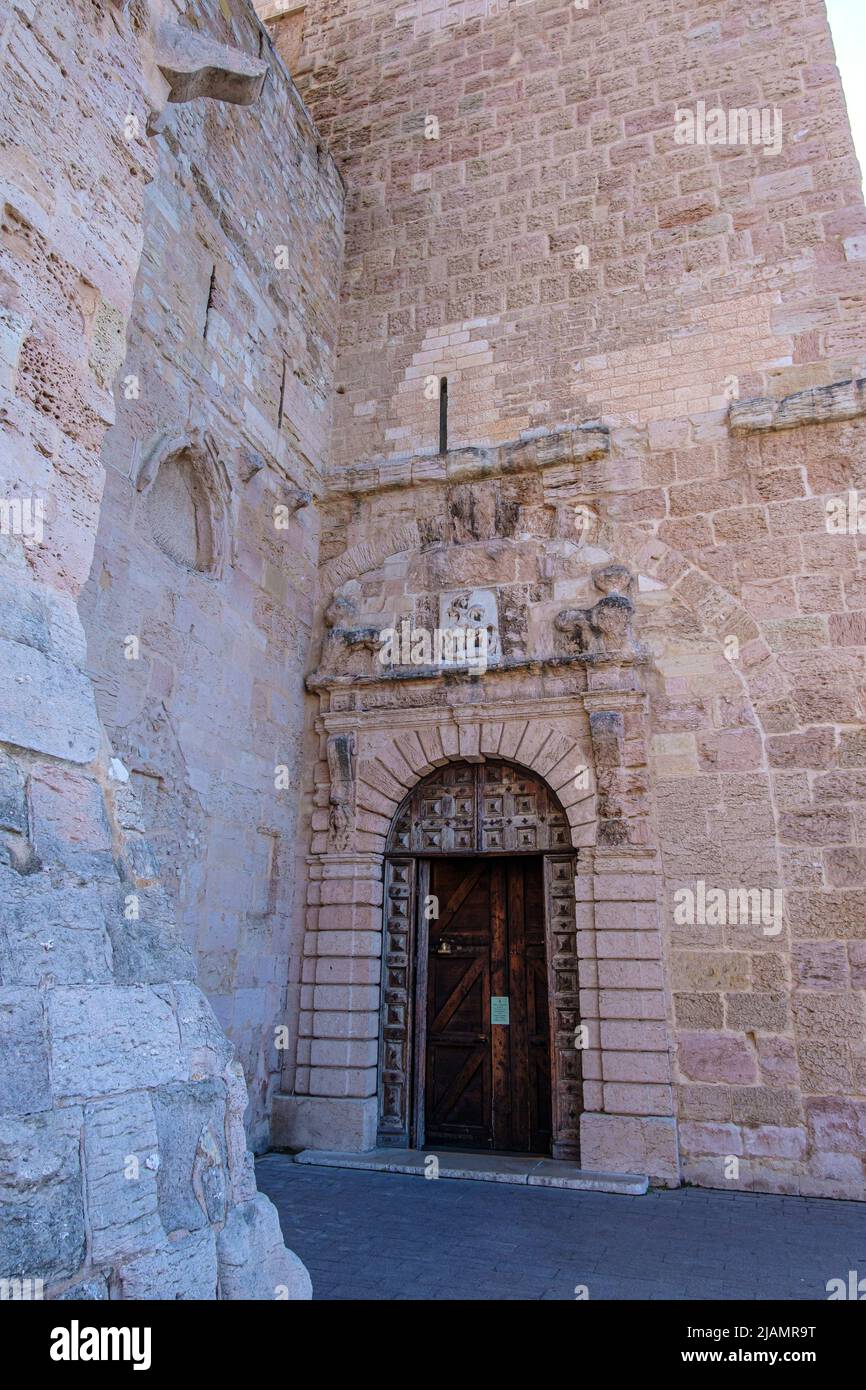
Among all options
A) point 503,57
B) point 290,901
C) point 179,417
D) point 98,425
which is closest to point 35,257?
point 98,425

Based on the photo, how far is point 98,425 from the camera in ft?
7.29

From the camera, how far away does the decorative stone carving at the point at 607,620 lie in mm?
5562

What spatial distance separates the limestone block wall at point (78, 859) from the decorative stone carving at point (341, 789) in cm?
391

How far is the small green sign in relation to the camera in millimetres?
5629

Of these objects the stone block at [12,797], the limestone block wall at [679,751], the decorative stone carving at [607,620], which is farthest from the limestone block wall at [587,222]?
the stone block at [12,797]

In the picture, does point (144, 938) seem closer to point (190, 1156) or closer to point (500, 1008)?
point (190, 1156)

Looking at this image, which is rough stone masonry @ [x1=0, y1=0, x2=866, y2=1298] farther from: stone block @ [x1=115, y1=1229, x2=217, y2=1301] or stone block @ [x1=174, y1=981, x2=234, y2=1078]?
stone block @ [x1=115, y1=1229, x2=217, y2=1301]

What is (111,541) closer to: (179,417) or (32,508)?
(179,417)

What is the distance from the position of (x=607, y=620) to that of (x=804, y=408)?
1.83 metres

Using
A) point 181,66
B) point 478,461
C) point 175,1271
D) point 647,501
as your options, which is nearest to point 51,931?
point 175,1271

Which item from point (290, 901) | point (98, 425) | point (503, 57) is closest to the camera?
point (98, 425)

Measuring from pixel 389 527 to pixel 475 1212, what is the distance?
14.5ft

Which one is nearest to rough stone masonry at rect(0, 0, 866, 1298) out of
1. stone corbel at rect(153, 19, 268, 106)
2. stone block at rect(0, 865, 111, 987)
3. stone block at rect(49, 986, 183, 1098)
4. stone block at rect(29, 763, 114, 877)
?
stone corbel at rect(153, 19, 268, 106)

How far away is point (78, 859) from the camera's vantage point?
1.73 metres
